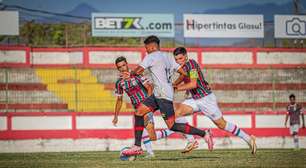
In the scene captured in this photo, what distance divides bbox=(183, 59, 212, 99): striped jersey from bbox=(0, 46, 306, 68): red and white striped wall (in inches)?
899

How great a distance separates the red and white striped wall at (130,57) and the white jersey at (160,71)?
77.8 ft

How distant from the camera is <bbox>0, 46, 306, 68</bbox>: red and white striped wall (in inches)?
1559

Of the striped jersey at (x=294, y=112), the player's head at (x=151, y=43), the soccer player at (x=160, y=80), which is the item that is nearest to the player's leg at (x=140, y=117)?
the soccer player at (x=160, y=80)

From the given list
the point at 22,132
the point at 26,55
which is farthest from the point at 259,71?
the point at 22,132

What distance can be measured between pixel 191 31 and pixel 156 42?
2517 centimetres

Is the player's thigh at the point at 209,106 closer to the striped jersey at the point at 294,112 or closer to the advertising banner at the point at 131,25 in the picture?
the striped jersey at the point at 294,112

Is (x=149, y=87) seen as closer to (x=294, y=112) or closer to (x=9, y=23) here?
(x=294, y=112)

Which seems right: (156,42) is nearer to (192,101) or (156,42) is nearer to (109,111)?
(192,101)

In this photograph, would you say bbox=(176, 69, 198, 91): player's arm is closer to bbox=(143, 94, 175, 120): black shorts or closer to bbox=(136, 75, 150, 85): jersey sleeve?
bbox=(143, 94, 175, 120): black shorts

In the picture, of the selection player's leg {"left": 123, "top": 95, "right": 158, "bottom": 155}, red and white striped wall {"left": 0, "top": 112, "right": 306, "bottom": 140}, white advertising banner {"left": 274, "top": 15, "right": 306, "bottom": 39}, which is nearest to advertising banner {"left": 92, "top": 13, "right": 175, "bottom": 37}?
white advertising banner {"left": 274, "top": 15, "right": 306, "bottom": 39}

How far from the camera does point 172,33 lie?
3934cm

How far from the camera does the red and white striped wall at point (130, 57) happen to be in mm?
39594

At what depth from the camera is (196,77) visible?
14.8 meters

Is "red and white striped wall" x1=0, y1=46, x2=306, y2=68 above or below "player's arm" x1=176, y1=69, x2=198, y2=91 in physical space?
above
